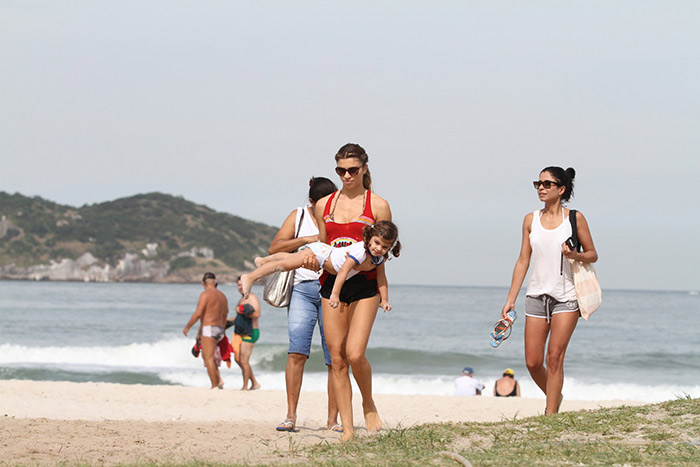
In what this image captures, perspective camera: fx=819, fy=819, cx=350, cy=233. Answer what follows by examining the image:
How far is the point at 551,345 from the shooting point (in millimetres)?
6387

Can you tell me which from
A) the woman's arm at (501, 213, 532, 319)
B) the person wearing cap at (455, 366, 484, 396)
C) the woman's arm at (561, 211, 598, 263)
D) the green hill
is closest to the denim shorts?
the woman's arm at (501, 213, 532, 319)

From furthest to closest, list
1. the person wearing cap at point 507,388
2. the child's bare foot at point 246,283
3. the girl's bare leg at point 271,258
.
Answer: the person wearing cap at point 507,388
the girl's bare leg at point 271,258
the child's bare foot at point 246,283

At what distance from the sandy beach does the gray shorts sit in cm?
148

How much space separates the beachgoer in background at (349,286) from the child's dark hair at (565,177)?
1.58 metres

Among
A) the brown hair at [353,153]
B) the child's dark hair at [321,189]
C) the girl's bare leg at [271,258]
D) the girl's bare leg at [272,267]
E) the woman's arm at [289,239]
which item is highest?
the brown hair at [353,153]

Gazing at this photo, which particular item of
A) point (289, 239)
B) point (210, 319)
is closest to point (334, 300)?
point (289, 239)

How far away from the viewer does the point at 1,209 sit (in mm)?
135000

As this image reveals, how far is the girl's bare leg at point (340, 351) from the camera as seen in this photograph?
5.73 m

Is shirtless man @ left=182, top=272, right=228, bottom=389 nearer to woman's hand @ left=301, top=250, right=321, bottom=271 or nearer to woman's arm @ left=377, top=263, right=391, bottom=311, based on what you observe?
woman's hand @ left=301, top=250, right=321, bottom=271

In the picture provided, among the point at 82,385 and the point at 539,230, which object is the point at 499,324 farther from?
the point at 82,385

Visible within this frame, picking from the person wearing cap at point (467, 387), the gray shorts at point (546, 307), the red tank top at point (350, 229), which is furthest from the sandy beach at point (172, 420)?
the person wearing cap at point (467, 387)

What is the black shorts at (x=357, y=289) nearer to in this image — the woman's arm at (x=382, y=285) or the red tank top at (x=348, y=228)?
the woman's arm at (x=382, y=285)

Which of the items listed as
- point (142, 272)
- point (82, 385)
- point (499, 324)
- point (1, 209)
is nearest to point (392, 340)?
point (82, 385)

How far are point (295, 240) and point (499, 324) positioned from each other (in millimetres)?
1772
